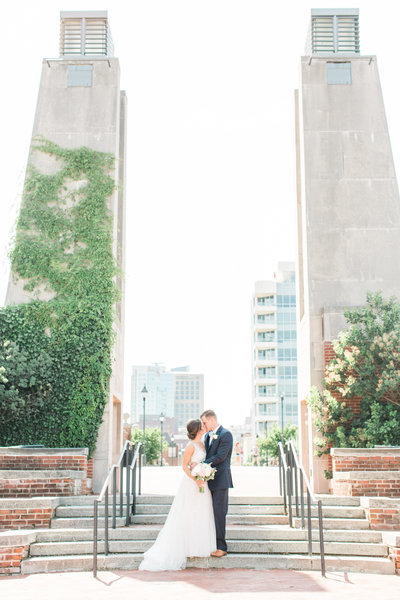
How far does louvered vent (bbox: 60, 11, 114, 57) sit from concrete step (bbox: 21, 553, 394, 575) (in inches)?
495

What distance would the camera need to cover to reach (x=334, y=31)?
16.8 metres

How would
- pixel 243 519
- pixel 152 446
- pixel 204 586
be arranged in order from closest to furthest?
pixel 204 586, pixel 243 519, pixel 152 446

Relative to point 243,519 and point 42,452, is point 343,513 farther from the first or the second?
point 42,452

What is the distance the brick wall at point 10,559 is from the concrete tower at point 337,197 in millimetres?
7383

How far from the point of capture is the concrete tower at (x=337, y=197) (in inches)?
582

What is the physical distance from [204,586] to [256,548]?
65.2 inches

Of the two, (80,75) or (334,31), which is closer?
(80,75)

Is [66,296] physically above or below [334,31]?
below

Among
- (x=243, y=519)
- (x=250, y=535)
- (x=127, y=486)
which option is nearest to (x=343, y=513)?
(x=243, y=519)

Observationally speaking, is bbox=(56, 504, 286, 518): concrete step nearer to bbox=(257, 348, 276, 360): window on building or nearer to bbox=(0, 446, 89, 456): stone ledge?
bbox=(0, 446, 89, 456): stone ledge

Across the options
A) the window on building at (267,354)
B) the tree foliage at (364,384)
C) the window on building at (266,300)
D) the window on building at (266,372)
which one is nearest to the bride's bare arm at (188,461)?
the tree foliage at (364,384)

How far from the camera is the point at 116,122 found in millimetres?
15867

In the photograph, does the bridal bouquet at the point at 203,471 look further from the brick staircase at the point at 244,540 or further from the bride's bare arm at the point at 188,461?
the brick staircase at the point at 244,540

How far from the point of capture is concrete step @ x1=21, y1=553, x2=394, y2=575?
26.6 feet
